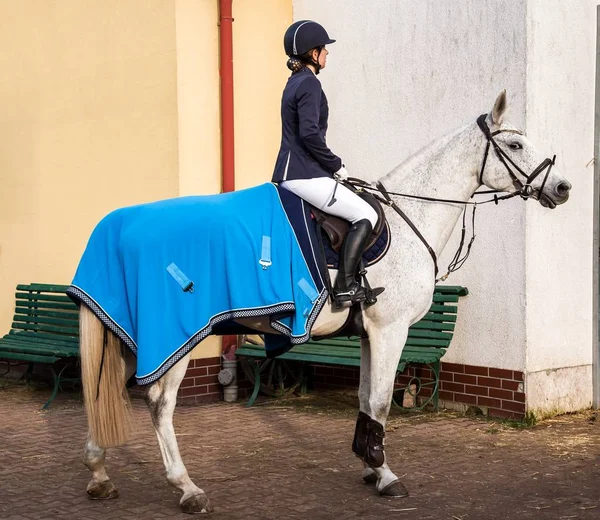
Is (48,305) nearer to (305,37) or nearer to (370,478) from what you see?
(370,478)

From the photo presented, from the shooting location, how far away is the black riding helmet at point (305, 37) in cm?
529

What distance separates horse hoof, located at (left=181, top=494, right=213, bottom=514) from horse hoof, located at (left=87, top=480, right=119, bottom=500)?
1.84 ft

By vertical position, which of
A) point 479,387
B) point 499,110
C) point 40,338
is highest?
point 499,110

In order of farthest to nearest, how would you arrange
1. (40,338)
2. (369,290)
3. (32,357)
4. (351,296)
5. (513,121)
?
(40,338) < (32,357) < (513,121) < (369,290) < (351,296)

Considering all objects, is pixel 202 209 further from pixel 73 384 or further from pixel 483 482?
pixel 73 384

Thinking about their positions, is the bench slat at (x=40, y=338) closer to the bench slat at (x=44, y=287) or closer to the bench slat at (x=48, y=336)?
the bench slat at (x=48, y=336)

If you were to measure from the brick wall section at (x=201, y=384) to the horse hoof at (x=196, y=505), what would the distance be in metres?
3.48

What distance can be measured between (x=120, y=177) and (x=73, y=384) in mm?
2325

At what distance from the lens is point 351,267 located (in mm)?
5203

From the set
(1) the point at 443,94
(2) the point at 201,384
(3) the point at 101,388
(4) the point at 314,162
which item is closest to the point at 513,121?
(1) the point at 443,94

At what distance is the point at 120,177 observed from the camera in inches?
356

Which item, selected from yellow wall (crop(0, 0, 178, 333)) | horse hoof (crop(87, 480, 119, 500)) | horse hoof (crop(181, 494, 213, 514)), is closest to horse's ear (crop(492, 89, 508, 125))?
horse hoof (crop(181, 494, 213, 514))

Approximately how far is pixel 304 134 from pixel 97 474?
7.74 ft

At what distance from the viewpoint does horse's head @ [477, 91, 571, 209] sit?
18.0 feet
